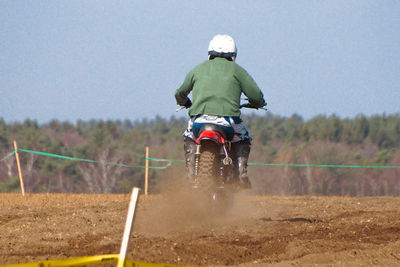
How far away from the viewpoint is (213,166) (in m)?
8.64

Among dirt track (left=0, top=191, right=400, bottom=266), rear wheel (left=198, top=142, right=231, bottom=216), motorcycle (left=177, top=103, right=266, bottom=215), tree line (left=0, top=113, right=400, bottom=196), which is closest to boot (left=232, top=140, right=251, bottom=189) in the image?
motorcycle (left=177, top=103, right=266, bottom=215)

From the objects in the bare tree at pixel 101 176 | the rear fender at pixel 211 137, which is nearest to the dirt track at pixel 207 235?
the rear fender at pixel 211 137

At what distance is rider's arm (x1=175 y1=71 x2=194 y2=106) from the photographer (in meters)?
9.34

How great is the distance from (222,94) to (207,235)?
2072 millimetres

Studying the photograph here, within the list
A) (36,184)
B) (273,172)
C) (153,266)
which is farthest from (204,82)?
(36,184)

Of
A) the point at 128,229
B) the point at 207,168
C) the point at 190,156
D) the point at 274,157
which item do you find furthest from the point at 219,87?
the point at 274,157

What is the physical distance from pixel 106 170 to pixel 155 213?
7378 cm

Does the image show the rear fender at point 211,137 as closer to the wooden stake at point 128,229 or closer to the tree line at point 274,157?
the wooden stake at point 128,229

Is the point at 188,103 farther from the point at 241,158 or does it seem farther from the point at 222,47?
the point at 241,158

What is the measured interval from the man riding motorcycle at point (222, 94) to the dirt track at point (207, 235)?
0.81m

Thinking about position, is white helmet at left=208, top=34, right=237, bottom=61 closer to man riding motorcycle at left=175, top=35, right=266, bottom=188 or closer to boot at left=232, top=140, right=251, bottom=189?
man riding motorcycle at left=175, top=35, right=266, bottom=188

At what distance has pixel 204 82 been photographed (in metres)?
8.96

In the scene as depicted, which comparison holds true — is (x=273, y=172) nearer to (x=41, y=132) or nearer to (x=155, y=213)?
(x=41, y=132)

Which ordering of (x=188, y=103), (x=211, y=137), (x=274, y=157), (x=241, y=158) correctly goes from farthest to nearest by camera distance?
(x=274, y=157), (x=188, y=103), (x=241, y=158), (x=211, y=137)
